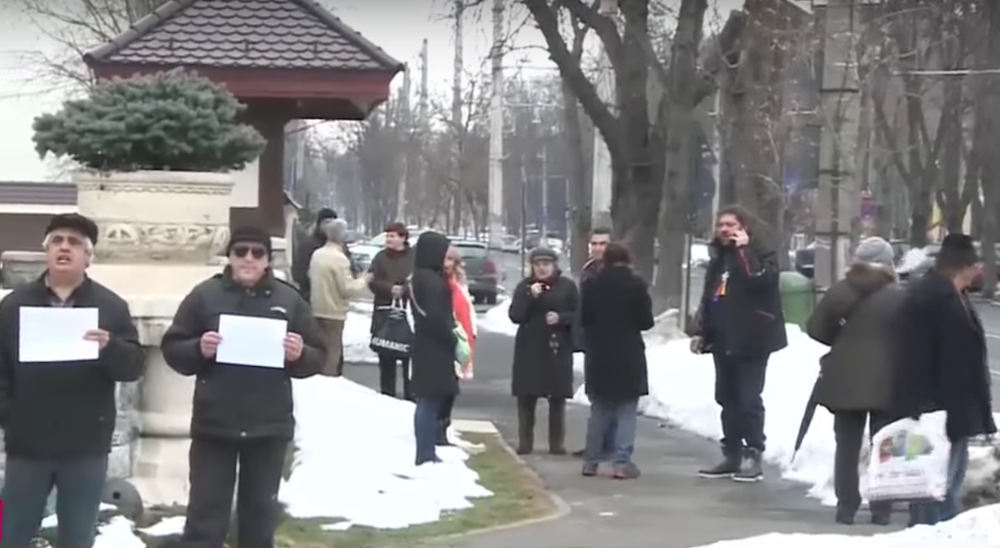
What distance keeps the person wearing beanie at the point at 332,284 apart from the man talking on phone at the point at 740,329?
12.3 feet

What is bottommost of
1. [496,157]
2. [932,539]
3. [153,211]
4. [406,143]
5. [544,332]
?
[932,539]

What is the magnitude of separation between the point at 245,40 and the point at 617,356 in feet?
12.7

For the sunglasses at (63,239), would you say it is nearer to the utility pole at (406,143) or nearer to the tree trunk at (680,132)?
the tree trunk at (680,132)

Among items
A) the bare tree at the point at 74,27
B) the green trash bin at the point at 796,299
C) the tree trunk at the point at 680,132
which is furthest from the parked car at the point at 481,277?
the green trash bin at the point at 796,299

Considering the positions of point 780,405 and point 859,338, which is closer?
point 859,338

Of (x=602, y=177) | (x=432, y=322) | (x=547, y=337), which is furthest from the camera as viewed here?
(x=602, y=177)

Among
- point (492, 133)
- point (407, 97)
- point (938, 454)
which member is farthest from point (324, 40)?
point (407, 97)

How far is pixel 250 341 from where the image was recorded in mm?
6902

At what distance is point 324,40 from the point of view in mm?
13320

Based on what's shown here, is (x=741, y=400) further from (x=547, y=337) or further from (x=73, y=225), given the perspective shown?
(x=73, y=225)

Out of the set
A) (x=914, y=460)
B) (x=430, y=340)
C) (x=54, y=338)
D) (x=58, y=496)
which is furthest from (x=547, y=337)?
(x=54, y=338)

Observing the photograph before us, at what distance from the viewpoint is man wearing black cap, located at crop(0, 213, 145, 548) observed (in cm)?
665

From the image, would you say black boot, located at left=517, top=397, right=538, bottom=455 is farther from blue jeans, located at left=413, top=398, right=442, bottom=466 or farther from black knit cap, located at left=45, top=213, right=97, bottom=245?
black knit cap, located at left=45, top=213, right=97, bottom=245

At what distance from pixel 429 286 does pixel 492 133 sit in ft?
145
